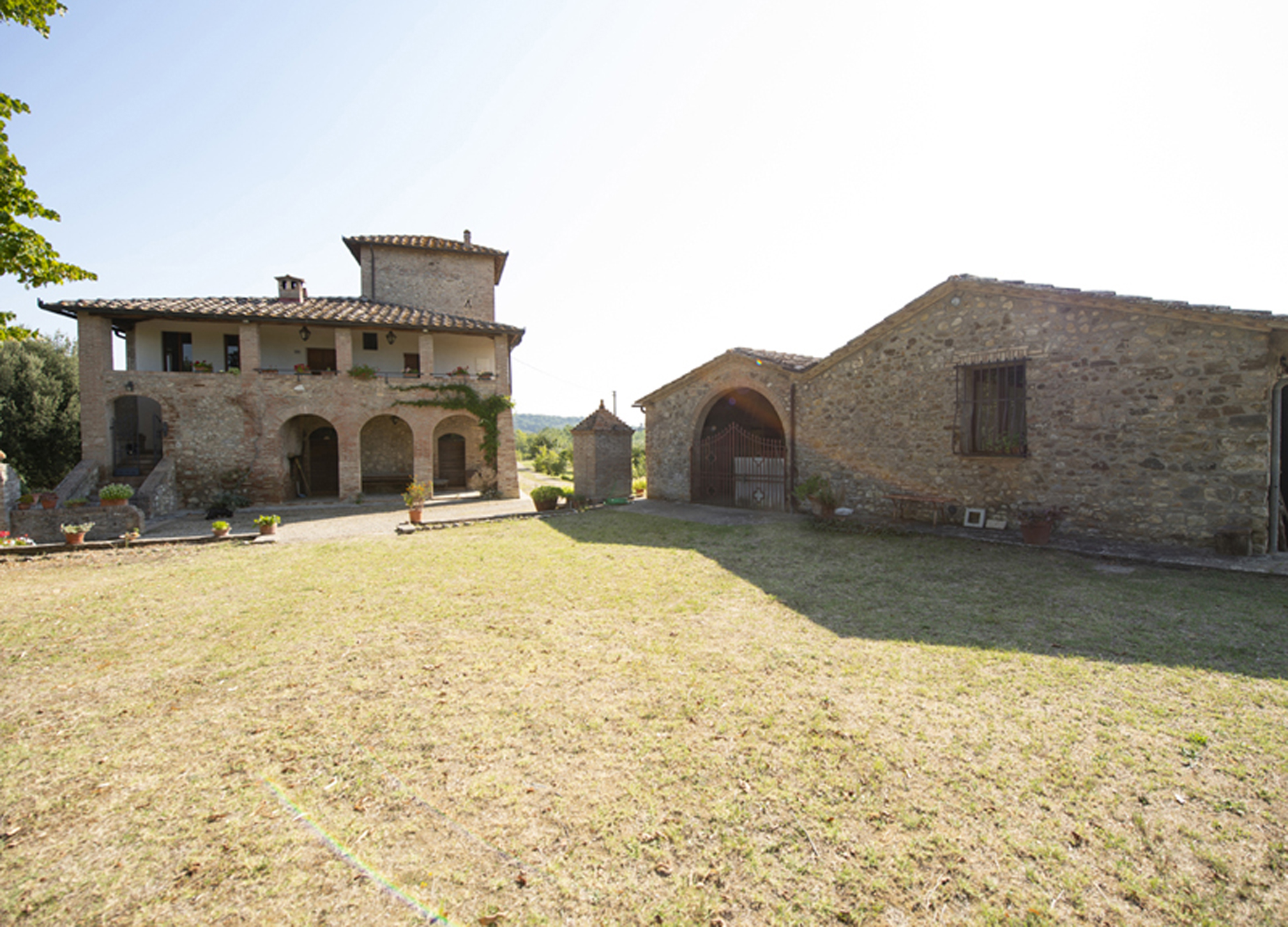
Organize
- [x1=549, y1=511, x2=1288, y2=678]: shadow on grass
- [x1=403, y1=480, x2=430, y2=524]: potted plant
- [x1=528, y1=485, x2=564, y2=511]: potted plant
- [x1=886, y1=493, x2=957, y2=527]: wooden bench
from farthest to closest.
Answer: [x1=528, y1=485, x2=564, y2=511]: potted plant < [x1=403, y1=480, x2=430, y2=524]: potted plant < [x1=886, y1=493, x2=957, y2=527]: wooden bench < [x1=549, y1=511, x2=1288, y2=678]: shadow on grass

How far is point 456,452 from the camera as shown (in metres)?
23.9

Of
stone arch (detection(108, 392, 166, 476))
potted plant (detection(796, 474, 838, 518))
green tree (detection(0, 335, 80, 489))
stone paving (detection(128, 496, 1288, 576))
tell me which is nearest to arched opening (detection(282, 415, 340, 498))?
stone paving (detection(128, 496, 1288, 576))

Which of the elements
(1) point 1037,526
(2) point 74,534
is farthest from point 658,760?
(2) point 74,534

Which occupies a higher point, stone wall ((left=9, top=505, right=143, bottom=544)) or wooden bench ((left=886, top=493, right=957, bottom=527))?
wooden bench ((left=886, top=493, right=957, bottom=527))

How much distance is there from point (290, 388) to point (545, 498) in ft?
35.5

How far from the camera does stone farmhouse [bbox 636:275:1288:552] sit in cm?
780

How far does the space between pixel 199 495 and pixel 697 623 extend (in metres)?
19.8

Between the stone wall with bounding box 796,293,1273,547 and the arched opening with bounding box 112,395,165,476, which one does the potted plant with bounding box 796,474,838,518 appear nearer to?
the stone wall with bounding box 796,293,1273,547

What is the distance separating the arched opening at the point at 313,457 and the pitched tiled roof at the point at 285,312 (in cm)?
414

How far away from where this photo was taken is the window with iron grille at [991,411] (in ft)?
33.9

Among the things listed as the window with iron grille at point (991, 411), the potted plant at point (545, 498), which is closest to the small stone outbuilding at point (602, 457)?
the potted plant at point (545, 498)

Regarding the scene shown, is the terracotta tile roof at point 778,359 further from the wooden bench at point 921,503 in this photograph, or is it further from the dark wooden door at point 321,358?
the dark wooden door at point 321,358

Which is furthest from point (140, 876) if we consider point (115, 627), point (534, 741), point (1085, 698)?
point (1085, 698)

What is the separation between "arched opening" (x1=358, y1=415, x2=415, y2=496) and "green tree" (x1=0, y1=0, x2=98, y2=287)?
48.4 ft
